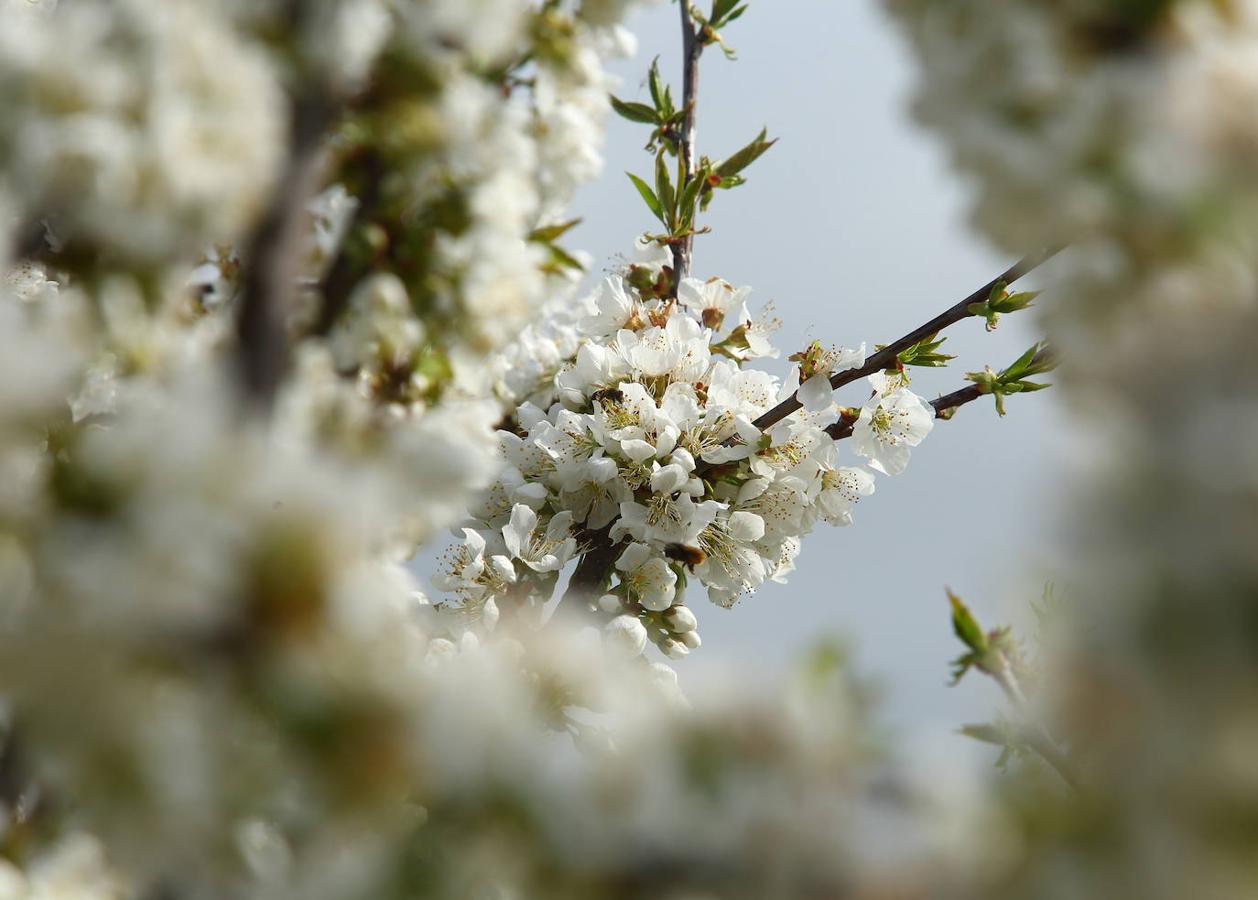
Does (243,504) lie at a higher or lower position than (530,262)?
lower

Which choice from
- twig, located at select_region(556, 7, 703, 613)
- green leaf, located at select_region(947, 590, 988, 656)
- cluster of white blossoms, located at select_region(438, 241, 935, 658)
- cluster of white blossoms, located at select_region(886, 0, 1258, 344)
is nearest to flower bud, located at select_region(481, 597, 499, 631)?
cluster of white blossoms, located at select_region(438, 241, 935, 658)

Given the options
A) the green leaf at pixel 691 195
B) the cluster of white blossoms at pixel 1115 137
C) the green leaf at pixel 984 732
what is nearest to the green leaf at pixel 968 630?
the green leaf at pixel 984 732

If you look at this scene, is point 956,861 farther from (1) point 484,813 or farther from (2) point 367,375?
(2) point 367,375

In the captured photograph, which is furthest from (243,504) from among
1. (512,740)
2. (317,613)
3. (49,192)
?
(49,192)

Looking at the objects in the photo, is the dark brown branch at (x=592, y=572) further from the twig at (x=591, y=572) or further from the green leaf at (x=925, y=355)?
the green leaf at (x=925, y=355)

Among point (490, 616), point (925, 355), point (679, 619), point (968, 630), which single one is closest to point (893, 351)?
point (925, 355)
